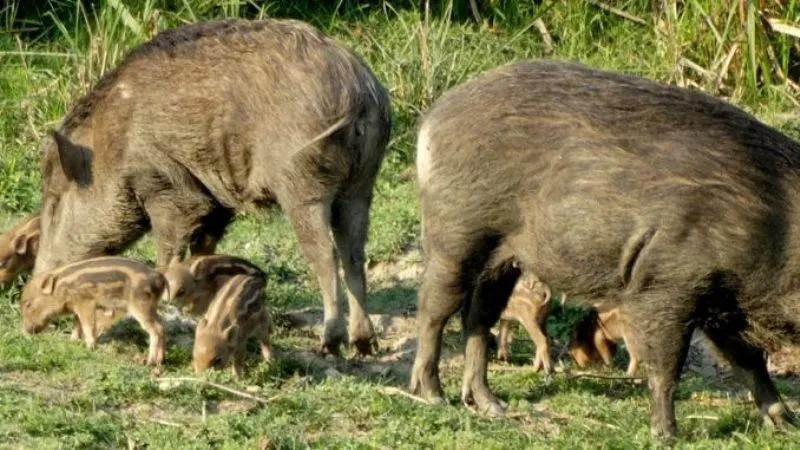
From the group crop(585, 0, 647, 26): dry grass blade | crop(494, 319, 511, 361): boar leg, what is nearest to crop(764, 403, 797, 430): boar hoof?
crop(494, 319, 511, 361): boar leg

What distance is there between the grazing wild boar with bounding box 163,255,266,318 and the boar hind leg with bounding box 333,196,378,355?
587 millimetres

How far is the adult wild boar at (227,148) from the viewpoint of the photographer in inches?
380

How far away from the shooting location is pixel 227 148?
9.89m

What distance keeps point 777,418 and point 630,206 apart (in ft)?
4.35

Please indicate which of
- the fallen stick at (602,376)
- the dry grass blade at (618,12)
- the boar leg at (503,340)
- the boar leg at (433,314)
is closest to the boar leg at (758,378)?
the fallen stick at (602,376)

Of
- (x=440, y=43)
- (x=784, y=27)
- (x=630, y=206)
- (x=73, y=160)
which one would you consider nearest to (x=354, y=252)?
(x=73, y=160)

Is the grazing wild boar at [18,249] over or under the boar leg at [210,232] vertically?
under

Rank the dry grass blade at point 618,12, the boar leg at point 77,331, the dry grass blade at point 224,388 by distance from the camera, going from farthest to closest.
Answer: the dry grass blade at point 618,12, the boar leg at point 77,331, the dry grass blade at point 224,388

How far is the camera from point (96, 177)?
10.5 meters

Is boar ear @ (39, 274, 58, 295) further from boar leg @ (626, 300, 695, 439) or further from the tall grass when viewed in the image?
boar leg @ (626, 300, 695, 439)

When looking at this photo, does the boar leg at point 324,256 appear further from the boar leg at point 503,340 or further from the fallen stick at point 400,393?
the fallen stick at point 400,393

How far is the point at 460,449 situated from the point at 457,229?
1.25 meters

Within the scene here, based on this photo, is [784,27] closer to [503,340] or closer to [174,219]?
[503,340]

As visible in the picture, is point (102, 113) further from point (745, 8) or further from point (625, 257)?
point (745, 8)
